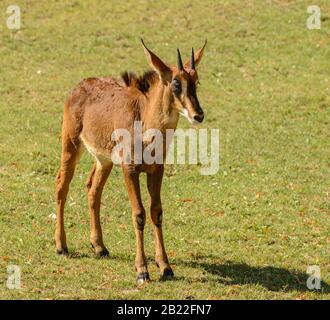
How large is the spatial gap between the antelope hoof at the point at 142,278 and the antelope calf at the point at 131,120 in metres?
0.01

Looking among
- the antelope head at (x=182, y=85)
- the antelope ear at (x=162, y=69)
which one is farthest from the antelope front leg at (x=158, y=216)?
the antelope ear at (x=162, y=69)

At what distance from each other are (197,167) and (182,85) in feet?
19.3

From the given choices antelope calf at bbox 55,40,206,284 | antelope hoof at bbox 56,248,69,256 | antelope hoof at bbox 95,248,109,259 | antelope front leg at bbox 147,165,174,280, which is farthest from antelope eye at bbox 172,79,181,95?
antelope hoof at bbox 56,248,69,256

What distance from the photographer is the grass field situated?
1120 centimetres

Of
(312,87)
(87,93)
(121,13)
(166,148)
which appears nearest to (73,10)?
(121,13)

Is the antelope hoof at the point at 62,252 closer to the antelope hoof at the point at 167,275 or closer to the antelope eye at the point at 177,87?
the antelope hoof at the point at 167,275

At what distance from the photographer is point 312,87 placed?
20.3 meters

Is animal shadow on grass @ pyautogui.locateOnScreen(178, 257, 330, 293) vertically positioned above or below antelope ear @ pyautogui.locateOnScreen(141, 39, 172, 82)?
below

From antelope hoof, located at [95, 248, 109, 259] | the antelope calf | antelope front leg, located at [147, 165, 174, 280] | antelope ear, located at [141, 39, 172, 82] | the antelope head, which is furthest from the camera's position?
antelope hoof, located at [95, 248, 109, 259]

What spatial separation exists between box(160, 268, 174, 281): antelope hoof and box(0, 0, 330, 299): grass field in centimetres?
9

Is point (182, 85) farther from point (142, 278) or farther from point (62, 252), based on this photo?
point (62, 252)

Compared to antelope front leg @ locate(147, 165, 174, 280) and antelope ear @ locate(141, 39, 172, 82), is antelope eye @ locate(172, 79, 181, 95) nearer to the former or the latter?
antelope ear @ locate(141, 39, 172, 82)

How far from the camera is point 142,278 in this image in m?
10.7

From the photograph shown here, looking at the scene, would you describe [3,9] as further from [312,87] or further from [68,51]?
[312,87]
